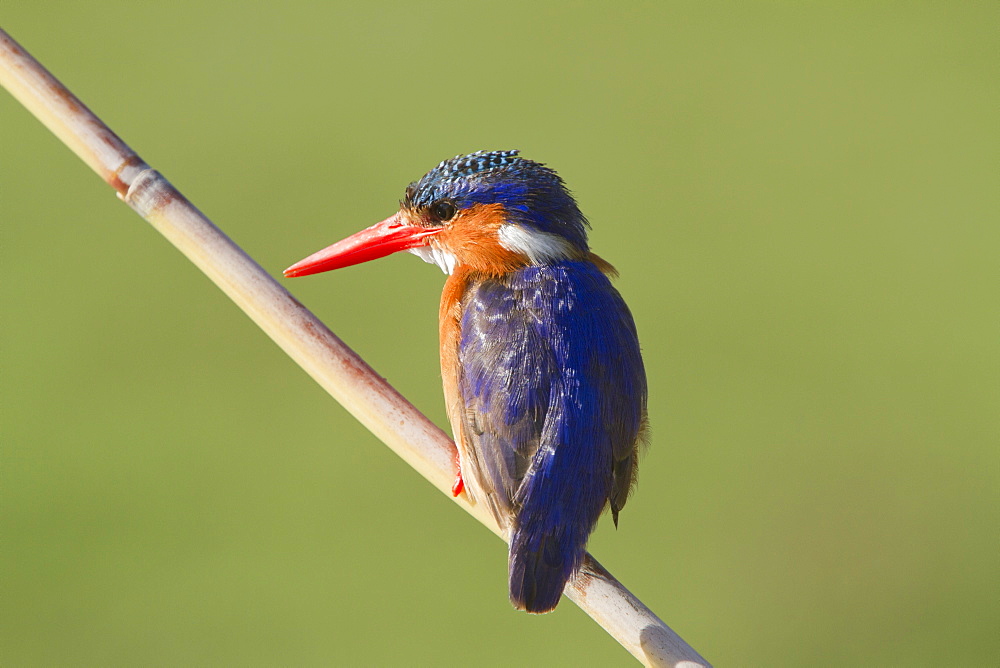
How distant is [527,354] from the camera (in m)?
1.24

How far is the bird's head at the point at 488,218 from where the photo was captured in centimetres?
134

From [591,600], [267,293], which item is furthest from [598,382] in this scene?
[267,293]

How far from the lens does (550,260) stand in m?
1.36

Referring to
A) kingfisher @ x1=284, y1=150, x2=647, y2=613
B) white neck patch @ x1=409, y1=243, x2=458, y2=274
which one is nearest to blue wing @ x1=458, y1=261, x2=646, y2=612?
kingfisher @ x1=284, y1=150, x2=647, y2=613

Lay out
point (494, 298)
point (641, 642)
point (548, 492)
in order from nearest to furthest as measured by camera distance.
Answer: point (641, 642) < point (548, 492) < point (494, 298)

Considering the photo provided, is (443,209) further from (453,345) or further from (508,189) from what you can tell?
(453,345)

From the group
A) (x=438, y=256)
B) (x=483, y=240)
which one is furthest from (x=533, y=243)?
(x=438, y=256)

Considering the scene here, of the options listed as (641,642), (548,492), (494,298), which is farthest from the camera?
(494,298)

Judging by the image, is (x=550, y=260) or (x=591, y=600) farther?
(x=550, y=260)

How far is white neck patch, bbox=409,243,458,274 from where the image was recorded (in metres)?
1.43

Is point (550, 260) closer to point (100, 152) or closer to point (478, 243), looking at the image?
point (478, 243)

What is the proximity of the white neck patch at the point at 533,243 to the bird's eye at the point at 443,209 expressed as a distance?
88 mm

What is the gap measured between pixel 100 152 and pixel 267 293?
1.02 feet

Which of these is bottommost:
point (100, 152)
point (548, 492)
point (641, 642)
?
point (641, 642)
